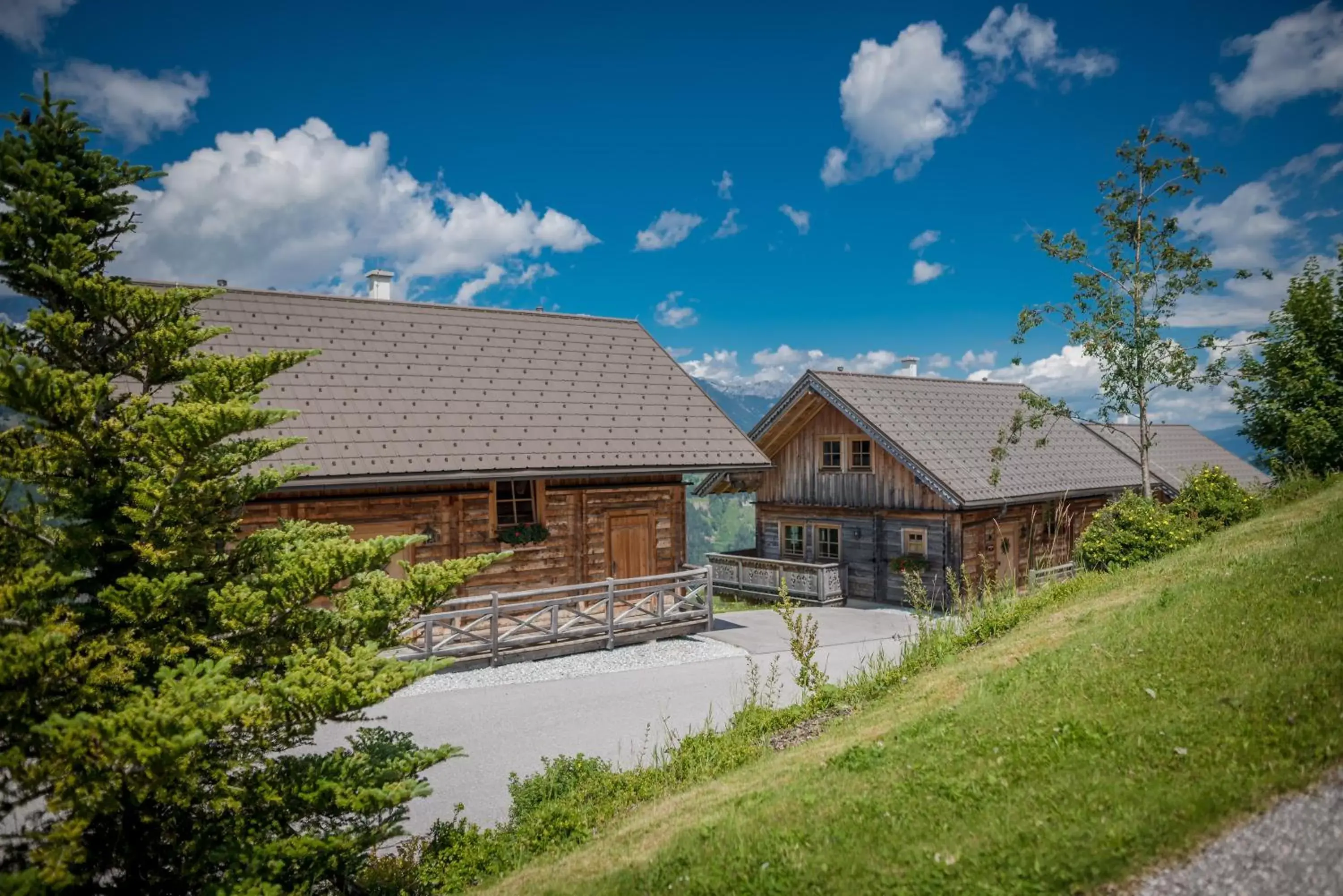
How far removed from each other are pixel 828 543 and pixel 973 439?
20.3ft

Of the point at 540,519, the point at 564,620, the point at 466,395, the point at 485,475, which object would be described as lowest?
the point at 564,620

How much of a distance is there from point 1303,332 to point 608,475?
19.5 meters

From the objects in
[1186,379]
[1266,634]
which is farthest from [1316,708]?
[1186,379]

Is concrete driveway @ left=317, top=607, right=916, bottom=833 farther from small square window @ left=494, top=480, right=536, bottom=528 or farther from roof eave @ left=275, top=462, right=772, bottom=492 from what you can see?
roof eave @ left=275, top=462, right=772, bottom=492

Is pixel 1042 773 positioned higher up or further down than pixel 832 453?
further down

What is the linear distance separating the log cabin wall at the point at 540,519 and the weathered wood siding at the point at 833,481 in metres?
7.44

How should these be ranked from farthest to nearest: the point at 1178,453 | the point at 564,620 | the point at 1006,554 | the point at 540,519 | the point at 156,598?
the point at 1178,453 < the point at 1006,554 < the point at 540,519 < the point at 564,620 < the point at 156,598

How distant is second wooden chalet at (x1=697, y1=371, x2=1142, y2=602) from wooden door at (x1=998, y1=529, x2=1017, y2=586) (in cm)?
5

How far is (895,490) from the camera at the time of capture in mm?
24547

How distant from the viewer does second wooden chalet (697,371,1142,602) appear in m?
23.8

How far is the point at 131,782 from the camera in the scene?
4910 mm

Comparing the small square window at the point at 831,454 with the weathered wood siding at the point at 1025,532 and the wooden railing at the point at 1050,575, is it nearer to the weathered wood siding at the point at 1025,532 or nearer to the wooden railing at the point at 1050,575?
the weathered wood siding at the point at 1025,532

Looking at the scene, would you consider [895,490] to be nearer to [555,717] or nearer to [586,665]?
[586,665]

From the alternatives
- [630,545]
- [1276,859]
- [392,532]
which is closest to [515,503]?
[392,532]
